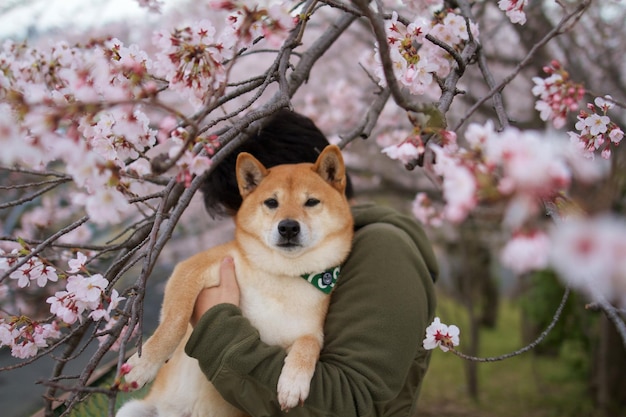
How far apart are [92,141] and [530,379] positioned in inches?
330

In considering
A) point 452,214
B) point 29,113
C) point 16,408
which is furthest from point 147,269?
point 16,408

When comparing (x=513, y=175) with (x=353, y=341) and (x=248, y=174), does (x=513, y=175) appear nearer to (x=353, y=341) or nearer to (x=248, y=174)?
(x=353, y=341)

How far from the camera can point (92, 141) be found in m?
1.60

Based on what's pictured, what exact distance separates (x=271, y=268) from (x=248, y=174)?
0.35 m

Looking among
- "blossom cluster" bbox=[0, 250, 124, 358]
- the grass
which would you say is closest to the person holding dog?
"blossom cluster" bbox=[0, 250, 124, 358]

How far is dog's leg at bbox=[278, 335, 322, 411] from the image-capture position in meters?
1.67

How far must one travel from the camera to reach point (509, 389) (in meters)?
8.27

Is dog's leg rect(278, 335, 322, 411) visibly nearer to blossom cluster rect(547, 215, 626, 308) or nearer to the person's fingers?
the person's fingers

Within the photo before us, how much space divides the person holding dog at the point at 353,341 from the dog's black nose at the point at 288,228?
0.23 m

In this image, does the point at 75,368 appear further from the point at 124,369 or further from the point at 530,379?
the point at 530,379

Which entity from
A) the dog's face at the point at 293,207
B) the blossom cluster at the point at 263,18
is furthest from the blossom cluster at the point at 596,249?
the dog's face at the point at 293,207

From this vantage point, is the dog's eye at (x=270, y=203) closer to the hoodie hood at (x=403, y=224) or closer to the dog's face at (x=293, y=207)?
the dog's face at (x=293, y=207)

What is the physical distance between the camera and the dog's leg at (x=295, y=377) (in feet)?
5.47

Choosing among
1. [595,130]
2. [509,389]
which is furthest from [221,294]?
[509,389]
